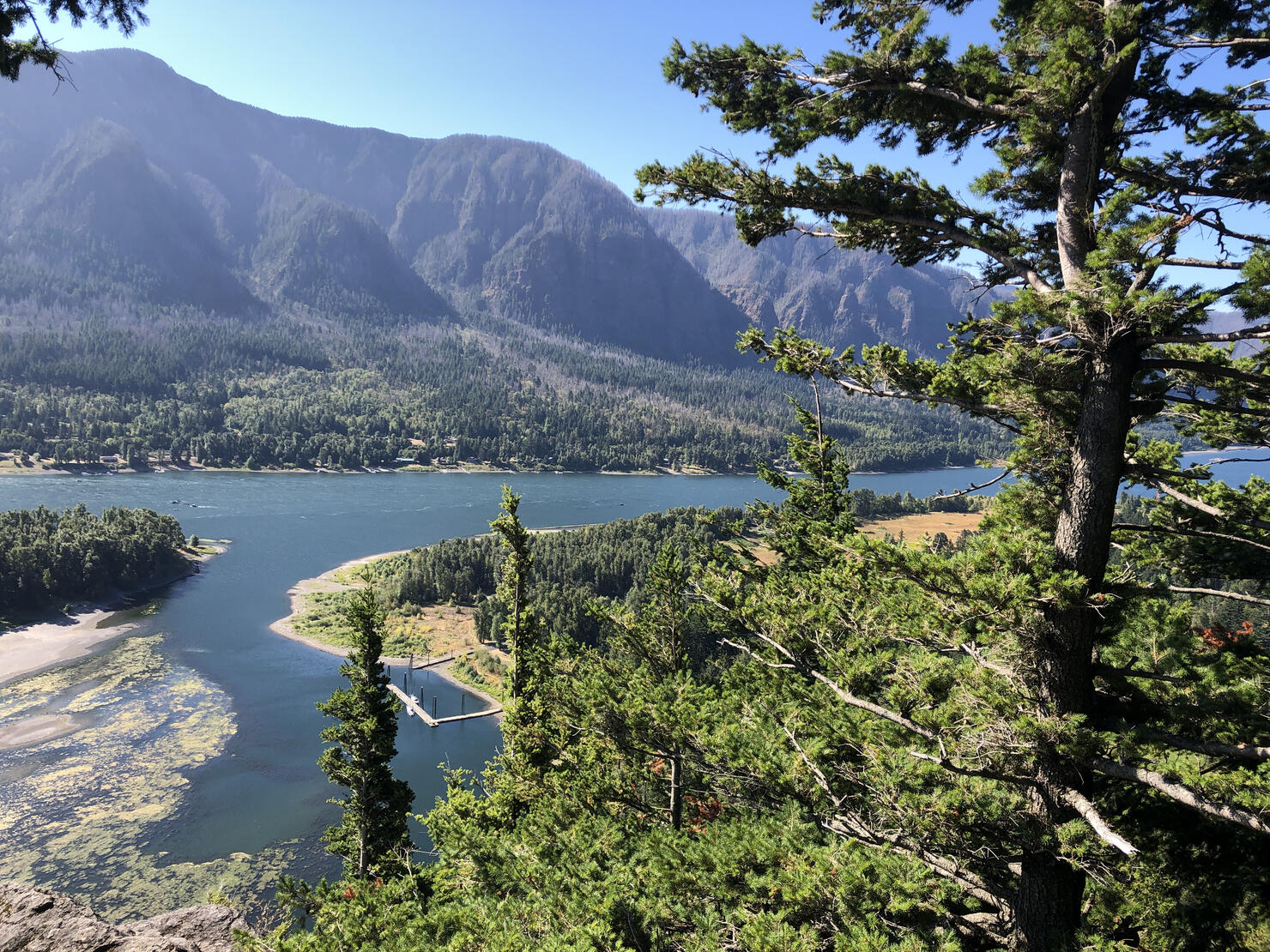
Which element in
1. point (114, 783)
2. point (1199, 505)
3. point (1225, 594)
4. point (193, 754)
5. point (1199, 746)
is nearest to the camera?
point (1199, 746)

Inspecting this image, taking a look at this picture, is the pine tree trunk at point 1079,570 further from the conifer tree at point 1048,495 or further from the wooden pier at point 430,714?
the wooden pier at point 430,714

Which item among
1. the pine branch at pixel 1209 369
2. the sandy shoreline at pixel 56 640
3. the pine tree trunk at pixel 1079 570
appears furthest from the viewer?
the sandy shoreline at pixel 56 640

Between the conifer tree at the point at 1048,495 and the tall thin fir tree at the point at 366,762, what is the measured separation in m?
18.2

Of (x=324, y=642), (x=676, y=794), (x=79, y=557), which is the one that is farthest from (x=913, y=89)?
(x=79, y=557)

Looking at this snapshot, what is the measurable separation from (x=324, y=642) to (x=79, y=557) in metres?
31.4

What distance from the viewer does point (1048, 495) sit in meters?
7.49

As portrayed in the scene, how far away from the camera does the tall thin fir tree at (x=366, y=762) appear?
75.0 feet

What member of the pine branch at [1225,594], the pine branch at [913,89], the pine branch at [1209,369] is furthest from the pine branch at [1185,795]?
the pine branch at [913,89]

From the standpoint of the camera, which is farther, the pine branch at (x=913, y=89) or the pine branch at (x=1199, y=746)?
the pine branch at (x=913, y=89)

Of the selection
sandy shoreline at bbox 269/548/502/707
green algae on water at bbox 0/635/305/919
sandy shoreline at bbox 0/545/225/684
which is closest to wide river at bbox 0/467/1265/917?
green algae on water at bbox 0/635/305/919

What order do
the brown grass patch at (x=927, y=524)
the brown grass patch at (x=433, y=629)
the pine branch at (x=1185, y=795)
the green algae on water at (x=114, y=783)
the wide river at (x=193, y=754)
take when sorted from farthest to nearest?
the brown grass patch at (x=927, y=524) → the brown grass patch at (x=433, y=629) → the wide river at (x=193, y=754) → the green algae on water at (x=114, y=783) → the pine branch at (x=1185, y=795)

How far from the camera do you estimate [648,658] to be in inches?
669

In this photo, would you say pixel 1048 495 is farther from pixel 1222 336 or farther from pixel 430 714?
pixel 430 714

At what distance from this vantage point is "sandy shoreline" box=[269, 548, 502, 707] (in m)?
61.2
